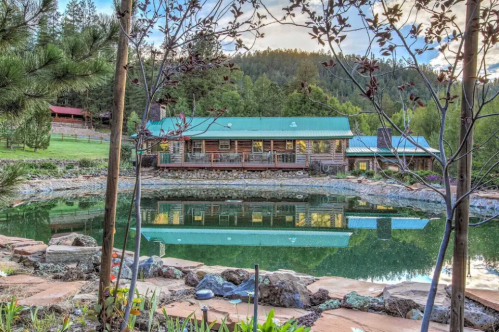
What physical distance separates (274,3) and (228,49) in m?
0.67

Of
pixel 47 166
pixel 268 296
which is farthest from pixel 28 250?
pixel 47 166

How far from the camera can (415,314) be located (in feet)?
10.1

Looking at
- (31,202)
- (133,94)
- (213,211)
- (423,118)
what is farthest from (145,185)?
(133,94)

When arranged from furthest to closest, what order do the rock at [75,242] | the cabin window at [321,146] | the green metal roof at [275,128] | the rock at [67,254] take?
the cabin window at [321,146] → the green metal roof at [275,128] → the rock at [75,242] → the rock at [67,254]

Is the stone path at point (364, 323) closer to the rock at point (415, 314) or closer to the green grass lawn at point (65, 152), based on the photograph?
the rock at point (415, 314)

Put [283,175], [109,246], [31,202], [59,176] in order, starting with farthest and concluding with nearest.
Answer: [283,175], [59,176], [31,202], [109,246]

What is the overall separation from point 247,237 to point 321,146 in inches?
709

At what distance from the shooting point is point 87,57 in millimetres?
3945

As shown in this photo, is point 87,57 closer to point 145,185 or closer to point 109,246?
point 109,246

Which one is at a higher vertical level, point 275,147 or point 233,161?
point 275,147

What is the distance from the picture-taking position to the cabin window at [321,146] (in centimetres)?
2517

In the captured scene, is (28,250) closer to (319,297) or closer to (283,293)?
(283,293)

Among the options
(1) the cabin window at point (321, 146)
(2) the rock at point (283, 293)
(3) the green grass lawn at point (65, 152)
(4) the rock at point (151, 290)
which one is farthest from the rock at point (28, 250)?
(1) the cabin window at point (321, 146)

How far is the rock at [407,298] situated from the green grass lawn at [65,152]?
24.3 metres
